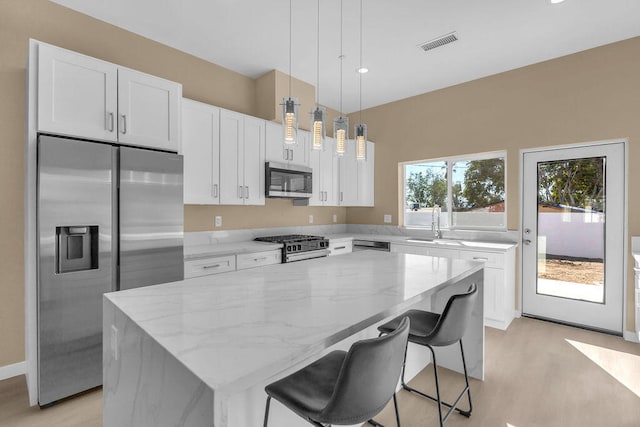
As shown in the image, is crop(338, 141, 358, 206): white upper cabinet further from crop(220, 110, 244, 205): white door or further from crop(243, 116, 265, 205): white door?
crop(220, 110, 244, 205): white door

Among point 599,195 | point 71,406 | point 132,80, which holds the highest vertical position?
point 132,80

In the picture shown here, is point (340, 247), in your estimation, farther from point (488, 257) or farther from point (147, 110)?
point (147, 110)

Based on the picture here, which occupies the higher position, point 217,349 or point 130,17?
point 130,17

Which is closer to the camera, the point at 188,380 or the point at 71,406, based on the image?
the point at 188,380

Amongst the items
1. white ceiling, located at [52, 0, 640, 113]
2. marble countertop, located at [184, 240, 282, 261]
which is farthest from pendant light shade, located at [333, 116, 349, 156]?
marble countertop, located at [184, 240, 282, 261]

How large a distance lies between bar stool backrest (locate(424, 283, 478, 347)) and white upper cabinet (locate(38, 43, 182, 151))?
2.40m

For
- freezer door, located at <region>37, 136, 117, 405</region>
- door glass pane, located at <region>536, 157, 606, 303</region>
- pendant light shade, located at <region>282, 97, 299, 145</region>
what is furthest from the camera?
door glass pane, located at <region>536, 157, 606, 303</region>

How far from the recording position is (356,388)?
1.00m

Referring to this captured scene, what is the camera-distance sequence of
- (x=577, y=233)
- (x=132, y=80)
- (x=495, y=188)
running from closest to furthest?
1. (x=132, y=80)
2. (x=577, y=233)
3. (x=495, y=188)

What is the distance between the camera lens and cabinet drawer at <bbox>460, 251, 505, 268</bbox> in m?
3.39

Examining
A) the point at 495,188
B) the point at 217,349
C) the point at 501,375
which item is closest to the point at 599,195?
the point at 495,188

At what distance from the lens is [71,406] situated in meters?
2.12

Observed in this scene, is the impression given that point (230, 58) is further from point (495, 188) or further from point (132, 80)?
point (495, 188)

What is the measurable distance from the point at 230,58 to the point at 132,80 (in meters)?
1.33
